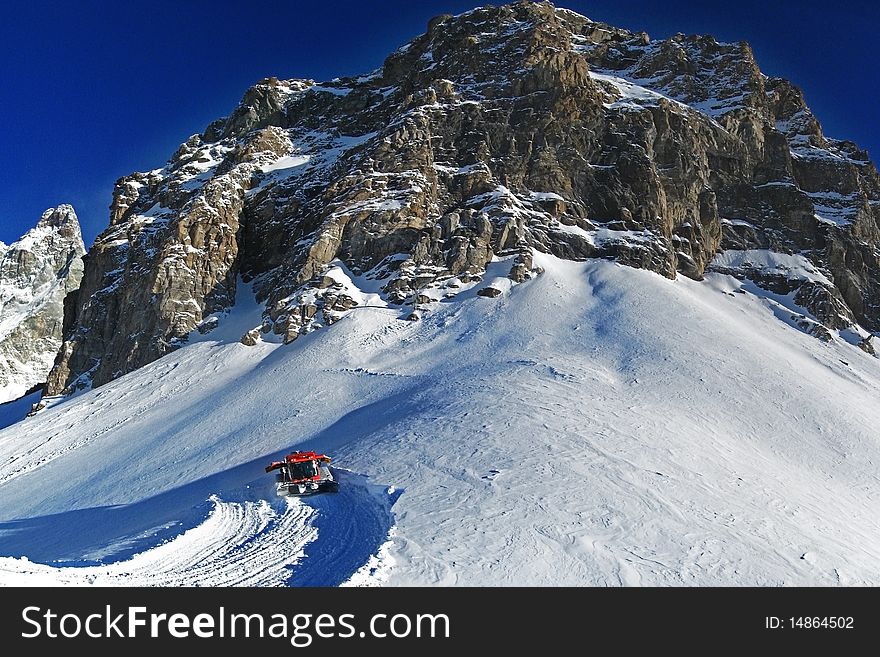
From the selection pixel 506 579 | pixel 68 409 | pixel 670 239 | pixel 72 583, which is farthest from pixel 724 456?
pixel 68 409

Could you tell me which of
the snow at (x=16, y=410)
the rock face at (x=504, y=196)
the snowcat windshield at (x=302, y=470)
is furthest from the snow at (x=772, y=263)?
the snow at (x=16, y=410)

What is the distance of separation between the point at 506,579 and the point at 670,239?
5590cm

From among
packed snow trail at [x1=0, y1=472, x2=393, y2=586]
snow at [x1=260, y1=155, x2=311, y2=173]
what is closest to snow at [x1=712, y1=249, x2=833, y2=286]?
snow at [x1=260, y1=155, x2=311, y2=173]

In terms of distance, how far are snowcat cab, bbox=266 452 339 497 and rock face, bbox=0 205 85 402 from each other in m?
135

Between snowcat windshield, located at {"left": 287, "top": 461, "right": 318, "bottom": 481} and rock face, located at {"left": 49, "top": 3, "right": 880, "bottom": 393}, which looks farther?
rock face, located at {"left": 49, "top": 3, "right": 880, "bottom": 393}

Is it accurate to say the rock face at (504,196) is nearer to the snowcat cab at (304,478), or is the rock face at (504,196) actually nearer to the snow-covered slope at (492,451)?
the snow-covered slope at (492,451)

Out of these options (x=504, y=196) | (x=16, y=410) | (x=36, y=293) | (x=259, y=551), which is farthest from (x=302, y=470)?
(x=36, y=293)

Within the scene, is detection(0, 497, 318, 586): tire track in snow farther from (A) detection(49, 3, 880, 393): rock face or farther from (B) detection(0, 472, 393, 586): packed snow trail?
(A) detection(49, 3, 880, 393): rock face

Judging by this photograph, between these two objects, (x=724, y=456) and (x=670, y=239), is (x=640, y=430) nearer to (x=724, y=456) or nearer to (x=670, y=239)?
(x=724, y=456)

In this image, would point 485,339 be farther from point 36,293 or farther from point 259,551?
point 36,293

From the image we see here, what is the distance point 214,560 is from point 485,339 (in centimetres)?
3076

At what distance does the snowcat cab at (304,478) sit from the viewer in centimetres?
2062

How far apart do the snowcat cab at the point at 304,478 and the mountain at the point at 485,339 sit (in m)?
0.94

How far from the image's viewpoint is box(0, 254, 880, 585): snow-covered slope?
14648 millimetres
